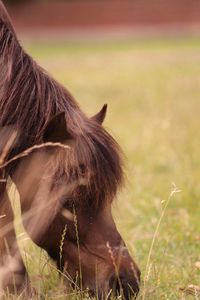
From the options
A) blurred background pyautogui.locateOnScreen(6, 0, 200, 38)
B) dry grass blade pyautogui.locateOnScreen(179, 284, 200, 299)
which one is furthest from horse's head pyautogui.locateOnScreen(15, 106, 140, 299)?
blurred background pyautogui.locateOnScreen(6, 0, 200, 38)

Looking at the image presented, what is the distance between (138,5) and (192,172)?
2649cm

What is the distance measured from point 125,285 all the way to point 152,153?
4.46 m

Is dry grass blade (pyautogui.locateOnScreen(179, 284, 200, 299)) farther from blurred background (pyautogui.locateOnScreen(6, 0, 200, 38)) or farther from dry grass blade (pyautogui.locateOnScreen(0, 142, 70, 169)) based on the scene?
blurred background (pyautogui.locateOnScreen(6, 0, 200, 38))

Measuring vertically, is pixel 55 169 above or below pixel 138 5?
below

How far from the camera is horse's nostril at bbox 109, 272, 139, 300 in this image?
248 cm

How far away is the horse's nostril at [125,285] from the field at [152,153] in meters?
0.06

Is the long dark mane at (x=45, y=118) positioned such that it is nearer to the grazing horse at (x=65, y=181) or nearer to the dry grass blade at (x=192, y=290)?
the grazing horse at (x=65, y=181)

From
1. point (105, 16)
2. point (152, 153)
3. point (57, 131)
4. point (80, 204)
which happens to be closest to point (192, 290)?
point (80, 204)

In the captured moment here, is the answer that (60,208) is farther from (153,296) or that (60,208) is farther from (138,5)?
(138,5)

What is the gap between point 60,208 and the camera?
2.54m

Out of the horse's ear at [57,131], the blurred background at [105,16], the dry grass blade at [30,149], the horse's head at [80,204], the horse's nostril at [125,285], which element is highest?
the blurred background at [105,16]

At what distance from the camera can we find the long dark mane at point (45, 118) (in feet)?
8.38

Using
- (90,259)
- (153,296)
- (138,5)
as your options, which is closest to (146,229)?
(153,296)

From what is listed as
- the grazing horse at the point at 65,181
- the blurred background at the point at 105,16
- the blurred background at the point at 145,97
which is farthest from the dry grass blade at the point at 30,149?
the blurred background at the point at 105,16
